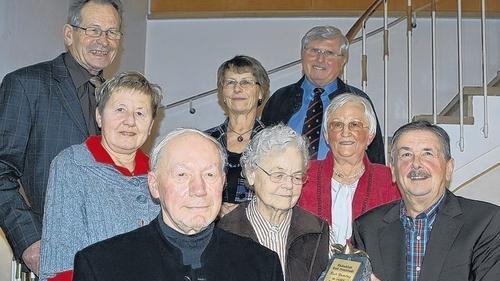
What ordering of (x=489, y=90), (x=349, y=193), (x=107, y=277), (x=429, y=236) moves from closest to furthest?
1. (x=107, y=277)
2. (x=429, y=236)
3. (x=349, y=193)
4. (x=489, y=90)

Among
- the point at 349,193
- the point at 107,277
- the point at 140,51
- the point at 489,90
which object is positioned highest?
the point at 140,51

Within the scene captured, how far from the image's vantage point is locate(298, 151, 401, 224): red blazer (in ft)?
10.3

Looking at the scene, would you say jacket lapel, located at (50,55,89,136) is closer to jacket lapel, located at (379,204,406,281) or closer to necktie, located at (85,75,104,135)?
necktie, located at (85,75,104,135)

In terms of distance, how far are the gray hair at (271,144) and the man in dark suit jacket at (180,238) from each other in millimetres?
550

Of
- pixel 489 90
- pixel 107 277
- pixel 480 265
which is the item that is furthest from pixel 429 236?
pixel 489 90

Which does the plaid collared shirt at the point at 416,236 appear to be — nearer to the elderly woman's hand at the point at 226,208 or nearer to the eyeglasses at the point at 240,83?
the elderly woman's hand at the point at 226,208

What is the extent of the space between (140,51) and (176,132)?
18.3 feet

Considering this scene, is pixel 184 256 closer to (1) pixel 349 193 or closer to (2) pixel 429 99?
(1) pixel 349 193

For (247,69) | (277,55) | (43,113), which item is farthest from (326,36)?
(277,55)

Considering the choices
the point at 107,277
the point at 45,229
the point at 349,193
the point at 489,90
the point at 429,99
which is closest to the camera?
the point at 107,277

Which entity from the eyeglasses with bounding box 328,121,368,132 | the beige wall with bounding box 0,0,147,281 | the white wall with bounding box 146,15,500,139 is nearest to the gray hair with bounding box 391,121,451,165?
the eyeglasses with bounding box 328,121,368,132

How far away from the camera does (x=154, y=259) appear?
2184 mm

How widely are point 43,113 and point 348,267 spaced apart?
127 cm

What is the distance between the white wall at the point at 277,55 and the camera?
735 cm
